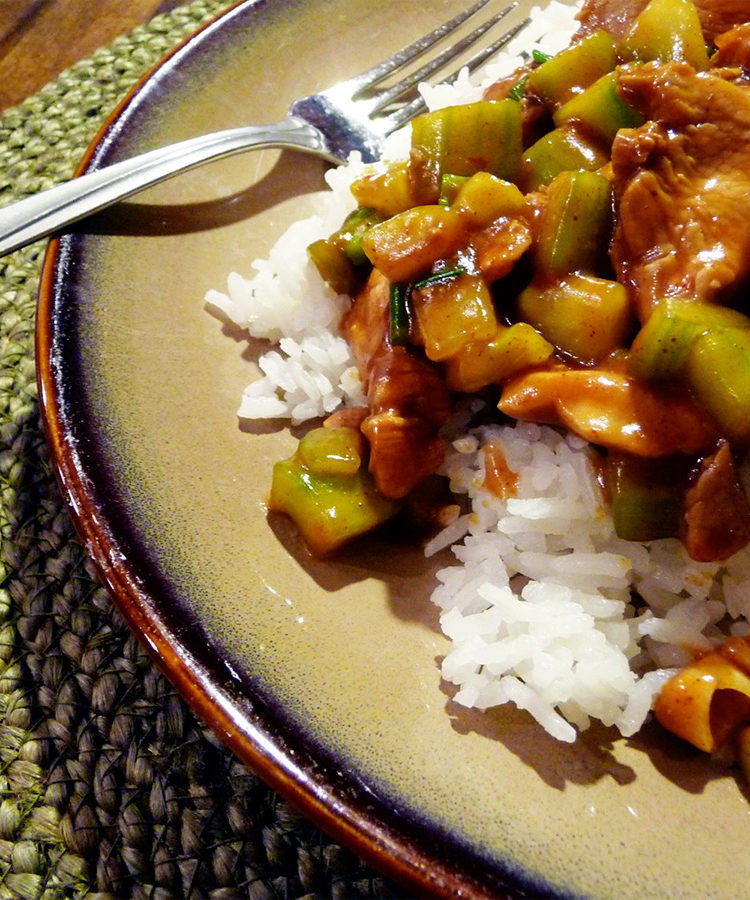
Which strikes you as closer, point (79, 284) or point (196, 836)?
point (196, 836)

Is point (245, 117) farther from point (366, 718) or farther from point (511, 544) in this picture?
point (366, 718)

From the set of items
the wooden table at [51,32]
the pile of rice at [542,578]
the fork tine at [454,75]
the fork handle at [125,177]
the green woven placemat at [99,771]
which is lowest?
the pile of rice at [542,578]

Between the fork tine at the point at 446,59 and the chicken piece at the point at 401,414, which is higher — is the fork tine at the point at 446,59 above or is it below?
above

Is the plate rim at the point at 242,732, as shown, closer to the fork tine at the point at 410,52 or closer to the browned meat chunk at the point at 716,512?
the browned meat chunk at the point at 716,512

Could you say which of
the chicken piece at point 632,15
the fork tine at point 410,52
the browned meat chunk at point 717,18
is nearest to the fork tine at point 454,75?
the fork tine at point 410,52

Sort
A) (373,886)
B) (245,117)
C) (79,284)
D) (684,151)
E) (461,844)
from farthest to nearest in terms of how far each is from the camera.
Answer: (245,117) → (79,284) → (684,151) → (373,886) → (461,844)

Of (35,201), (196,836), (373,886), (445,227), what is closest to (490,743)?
(373,886)

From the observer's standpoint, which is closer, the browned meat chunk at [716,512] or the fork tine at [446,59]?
the browned meat chunk at [716,512]

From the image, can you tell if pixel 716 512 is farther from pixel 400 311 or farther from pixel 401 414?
pixel 400 311
